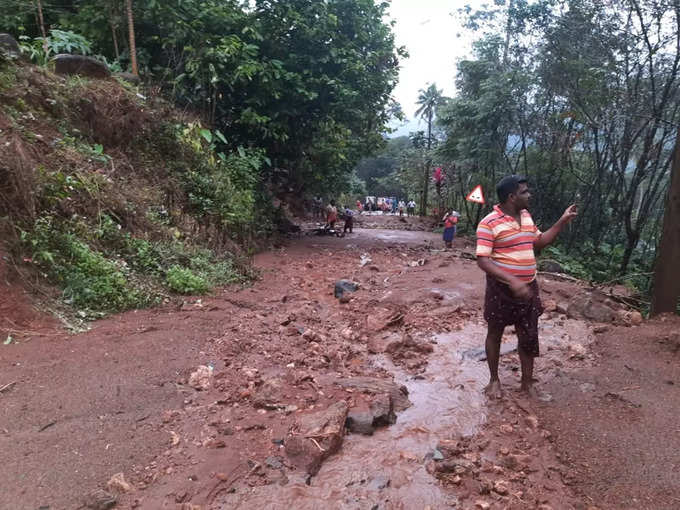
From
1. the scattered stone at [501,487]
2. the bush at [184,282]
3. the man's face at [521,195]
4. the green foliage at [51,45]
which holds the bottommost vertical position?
the scattered stone at [501,487]

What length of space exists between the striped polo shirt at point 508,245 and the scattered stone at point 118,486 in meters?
2.83

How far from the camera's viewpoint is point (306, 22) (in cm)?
1126

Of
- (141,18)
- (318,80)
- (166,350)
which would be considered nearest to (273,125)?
(318,80)

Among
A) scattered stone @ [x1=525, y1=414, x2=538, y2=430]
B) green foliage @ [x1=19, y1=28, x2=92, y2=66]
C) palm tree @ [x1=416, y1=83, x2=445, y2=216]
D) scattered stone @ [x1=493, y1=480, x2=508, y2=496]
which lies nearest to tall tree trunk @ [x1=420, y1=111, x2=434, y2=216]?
palm tree @ [x1=416, y1=83, x2=445, y2=216]

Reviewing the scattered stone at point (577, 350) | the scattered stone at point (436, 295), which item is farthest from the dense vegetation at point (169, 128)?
the scattered stone at point (577, 350)

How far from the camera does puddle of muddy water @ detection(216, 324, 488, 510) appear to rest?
8.38ft

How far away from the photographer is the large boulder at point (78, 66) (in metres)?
7.68

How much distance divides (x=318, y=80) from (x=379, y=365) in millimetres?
8827

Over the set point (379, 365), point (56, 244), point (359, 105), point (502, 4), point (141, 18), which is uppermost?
point (502, 4)

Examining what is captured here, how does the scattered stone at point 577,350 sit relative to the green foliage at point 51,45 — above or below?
below

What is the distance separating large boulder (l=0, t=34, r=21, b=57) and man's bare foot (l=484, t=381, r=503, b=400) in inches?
329

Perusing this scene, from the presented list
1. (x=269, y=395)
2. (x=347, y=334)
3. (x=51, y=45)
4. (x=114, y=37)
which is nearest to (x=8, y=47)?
(x=51, y=45)

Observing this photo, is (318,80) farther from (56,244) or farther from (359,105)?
(56,244)

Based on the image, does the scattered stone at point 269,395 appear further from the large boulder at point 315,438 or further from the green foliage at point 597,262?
the green foliage at point 597,262
